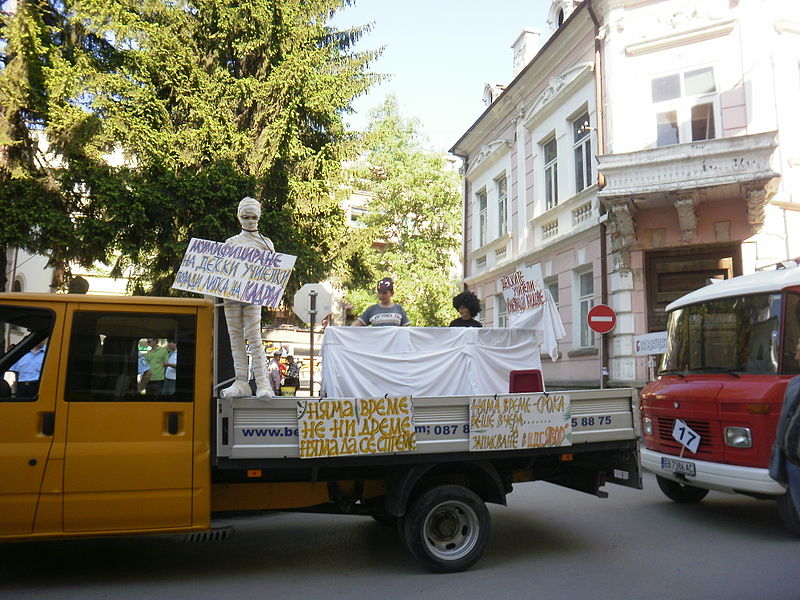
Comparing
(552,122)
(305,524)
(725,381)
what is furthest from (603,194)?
(305,524)

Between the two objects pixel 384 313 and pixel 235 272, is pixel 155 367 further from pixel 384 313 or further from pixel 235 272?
pixel 384 313

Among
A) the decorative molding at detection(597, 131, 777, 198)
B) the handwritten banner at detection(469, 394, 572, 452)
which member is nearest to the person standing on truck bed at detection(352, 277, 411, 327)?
the handwritten banner at detection(469, 394, 572, 452)

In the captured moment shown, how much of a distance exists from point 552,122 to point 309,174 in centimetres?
654

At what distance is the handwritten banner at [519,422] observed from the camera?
198 inches

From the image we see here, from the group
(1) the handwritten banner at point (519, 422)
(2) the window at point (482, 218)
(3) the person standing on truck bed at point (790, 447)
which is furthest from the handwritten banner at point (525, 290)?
(2) the window at point (482, 218)

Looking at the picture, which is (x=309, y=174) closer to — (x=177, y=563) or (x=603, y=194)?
(x=603, y=194)

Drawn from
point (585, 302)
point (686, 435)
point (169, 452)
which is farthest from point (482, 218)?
point (169, 452)

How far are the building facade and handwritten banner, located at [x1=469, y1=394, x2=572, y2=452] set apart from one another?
6.76m

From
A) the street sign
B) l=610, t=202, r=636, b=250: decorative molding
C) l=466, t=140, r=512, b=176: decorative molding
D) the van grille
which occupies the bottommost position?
the van grille

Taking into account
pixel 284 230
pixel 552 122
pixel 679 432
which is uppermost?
pixel 552 122

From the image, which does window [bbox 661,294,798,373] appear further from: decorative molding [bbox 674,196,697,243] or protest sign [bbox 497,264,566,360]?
decorative molding [bbox 674,196,697,243]

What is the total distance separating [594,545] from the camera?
580 centimetres

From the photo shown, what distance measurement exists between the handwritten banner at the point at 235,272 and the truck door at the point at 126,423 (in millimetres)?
433

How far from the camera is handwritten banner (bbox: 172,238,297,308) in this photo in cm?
506
